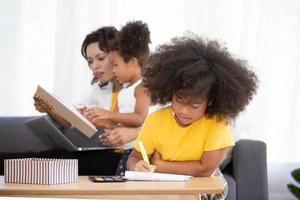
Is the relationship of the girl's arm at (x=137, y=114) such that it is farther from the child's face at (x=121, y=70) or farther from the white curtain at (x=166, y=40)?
the white curtain at (x=166, y=40)

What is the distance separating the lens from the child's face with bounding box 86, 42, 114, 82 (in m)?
2.54

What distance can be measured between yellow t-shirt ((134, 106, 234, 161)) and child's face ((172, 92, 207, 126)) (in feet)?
0.12

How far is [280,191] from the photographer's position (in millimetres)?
3332

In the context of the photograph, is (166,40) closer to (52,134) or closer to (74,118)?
(52,134)

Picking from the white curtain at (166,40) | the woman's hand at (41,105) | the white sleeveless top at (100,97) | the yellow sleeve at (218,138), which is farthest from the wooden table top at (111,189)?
the white curtain at (166,40)

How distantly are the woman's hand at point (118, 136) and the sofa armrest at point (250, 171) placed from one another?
82 cm

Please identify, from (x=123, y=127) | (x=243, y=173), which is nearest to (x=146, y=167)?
(x=123, y=127)

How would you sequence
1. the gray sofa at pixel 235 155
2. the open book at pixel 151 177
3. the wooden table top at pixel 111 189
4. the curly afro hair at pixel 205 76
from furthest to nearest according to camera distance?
1. the gray sofa at pixel 235 155
2. the curly afro hair at pixel 205 76
3. the open book at pixel 151 177
4. the wooden table top at pixel 111 189

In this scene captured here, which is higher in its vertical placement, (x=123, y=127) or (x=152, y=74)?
(x=152, y=74)

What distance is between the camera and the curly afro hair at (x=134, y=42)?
2.46 metres

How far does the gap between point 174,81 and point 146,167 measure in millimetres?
285

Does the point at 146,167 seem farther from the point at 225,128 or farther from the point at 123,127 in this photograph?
the point at 123,127

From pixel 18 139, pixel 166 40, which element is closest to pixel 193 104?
pixel 18 139

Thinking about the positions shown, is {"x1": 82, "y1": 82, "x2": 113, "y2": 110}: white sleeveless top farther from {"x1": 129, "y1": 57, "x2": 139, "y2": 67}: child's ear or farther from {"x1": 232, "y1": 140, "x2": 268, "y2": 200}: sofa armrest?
{"x1": 232, "y1": 140, "x2": 268, "y2": 200}: sofa armrest
